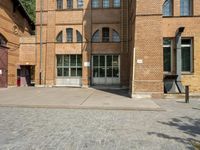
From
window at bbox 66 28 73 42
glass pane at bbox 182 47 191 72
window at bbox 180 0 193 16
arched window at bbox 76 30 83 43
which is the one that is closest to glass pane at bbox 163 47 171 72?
glass pane at bbox 182 47 191 72

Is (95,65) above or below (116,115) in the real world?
above

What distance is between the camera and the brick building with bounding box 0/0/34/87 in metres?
22.3

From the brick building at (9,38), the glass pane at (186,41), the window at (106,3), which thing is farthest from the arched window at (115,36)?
the brick building at (9,38)

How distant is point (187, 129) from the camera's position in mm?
7457

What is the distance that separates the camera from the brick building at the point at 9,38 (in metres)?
22.3

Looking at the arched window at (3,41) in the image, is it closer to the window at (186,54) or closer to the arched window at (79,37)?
the arched window at (79,37)

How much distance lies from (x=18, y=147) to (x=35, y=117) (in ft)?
11.8

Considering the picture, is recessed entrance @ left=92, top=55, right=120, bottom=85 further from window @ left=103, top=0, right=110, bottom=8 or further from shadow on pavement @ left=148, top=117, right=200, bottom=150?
shadow on pavement @ left=148, top=117, right=200, bottom=150

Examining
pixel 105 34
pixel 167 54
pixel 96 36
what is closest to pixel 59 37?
pixel 96 36

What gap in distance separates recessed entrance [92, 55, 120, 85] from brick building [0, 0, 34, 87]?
Result: 7.85 metres

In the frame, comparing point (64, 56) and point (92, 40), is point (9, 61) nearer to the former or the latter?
point (64, 56)

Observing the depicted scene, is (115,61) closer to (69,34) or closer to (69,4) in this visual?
(69,34)

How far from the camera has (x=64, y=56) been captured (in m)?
24.6

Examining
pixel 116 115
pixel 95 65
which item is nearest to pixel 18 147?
pixel 116 115
